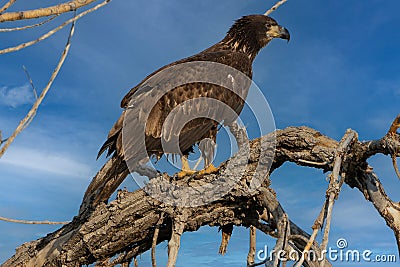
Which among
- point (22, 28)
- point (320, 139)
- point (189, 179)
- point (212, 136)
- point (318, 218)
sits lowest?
point (318, 218)

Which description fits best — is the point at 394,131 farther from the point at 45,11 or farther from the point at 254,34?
the point at 254,34

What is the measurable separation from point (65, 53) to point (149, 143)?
383 cm

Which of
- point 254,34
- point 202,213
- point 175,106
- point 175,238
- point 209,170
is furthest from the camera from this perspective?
point 254,34

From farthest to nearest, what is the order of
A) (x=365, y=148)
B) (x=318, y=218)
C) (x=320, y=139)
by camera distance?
(x=320, y=139) < (x=365, y=148) < (x=318, y=218)

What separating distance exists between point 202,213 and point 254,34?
3887 millimetres

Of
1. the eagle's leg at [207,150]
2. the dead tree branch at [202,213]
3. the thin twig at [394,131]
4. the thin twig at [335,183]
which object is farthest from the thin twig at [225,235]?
the thin twig at [394,131]

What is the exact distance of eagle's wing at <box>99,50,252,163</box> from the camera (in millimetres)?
5430

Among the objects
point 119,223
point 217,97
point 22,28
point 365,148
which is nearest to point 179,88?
point 217,97

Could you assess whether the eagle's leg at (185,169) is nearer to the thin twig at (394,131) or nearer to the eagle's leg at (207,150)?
the eagle's leg at (207,150)

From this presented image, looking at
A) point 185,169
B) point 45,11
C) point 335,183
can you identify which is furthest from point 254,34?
point 45,11

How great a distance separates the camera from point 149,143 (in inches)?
214

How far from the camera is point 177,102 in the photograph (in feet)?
19.4

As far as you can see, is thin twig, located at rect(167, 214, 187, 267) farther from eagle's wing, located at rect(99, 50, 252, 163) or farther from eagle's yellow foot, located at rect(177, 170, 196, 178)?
eagle's wing, located at rect(99, 50, 252, 163)

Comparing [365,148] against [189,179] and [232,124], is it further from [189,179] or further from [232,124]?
[232,124]
